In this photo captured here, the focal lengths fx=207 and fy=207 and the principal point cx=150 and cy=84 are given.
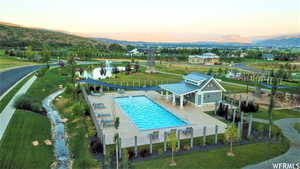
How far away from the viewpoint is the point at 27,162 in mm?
9922

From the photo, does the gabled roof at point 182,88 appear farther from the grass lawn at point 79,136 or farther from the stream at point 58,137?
the stream at point 58,137

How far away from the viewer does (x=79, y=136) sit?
42.4ft

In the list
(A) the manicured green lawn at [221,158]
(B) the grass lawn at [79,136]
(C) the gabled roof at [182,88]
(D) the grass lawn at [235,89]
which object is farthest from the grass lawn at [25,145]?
(D) the grass lawn at [235,89]

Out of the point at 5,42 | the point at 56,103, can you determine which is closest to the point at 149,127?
the point at 56,103

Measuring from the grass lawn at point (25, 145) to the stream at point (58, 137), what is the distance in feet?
1.15

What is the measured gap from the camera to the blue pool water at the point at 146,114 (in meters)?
14.9

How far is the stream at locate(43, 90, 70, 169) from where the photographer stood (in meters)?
10.6

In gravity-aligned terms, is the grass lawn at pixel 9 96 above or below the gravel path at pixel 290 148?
above

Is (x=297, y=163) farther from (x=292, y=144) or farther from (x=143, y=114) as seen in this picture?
(x=143, y=114)

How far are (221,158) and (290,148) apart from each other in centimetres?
428

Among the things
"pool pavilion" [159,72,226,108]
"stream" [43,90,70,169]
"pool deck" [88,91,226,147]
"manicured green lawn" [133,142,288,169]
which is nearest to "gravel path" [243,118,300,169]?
"manicured green lawn" [133,142,288,169]

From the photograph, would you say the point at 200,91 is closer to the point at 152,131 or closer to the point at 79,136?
the point at 152,131

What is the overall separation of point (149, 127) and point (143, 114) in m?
2.99

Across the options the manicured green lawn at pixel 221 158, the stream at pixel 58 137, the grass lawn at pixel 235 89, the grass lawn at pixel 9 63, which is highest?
the grass lawn at pixel 9 63
